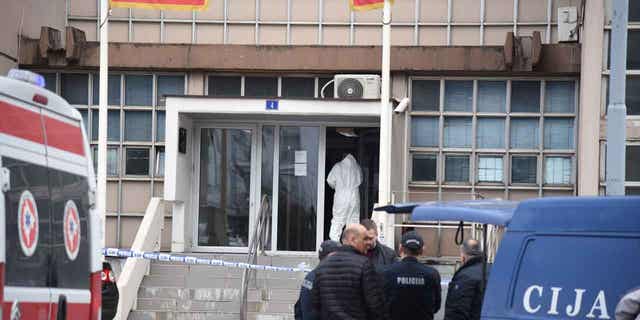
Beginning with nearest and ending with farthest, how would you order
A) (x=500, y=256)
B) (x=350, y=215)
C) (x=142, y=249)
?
(x=500, y=256)
(x=142, y=249)
(x=350, y=215)

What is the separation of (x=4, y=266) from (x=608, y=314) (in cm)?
348

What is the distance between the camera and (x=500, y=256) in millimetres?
7570

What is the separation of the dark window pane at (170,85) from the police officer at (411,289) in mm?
11396

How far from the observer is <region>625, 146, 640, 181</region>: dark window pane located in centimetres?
1827

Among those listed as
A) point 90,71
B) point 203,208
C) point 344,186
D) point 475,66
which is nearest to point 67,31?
point 90,71

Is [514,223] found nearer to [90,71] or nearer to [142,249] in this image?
[142,249]

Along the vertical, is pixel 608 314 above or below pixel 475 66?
below

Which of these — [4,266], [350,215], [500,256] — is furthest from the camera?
[350,215]

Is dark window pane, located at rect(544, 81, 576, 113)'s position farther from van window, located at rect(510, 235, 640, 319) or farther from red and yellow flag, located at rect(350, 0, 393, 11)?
van window, located at rect(510, 235, 640, 319)

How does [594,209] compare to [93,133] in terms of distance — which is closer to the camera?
[594,209]

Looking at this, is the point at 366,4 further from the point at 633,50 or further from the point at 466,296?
the point at 466,296

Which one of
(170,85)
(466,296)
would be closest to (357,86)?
(170,85)

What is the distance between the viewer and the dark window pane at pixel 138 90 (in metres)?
21.1

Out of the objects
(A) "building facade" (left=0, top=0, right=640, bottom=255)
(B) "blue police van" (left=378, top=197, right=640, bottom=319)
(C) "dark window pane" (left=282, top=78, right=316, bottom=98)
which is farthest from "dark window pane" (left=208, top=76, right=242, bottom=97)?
(B) "blue police van" (left=378, top=197, right=640, bottom=319)
